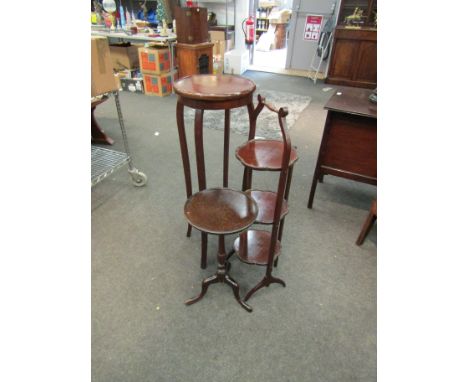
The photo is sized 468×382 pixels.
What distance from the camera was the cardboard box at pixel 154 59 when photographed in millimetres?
3625

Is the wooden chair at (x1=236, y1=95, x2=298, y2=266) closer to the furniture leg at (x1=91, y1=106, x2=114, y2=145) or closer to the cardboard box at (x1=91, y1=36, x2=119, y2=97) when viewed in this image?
the cardboard box at (x1=91, y1=36, x2=119, y2=97)

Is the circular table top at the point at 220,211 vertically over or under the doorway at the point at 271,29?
under

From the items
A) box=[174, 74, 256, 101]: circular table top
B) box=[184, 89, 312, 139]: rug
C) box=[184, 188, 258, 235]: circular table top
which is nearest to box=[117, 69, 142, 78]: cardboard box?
box=[184, 89, 312, 139]: rug

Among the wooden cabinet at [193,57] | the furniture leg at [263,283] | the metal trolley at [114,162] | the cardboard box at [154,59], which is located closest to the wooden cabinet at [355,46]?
the wooden cabinet at [193,57]

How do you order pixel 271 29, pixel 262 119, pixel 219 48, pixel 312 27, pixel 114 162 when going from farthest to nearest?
pixel 271 29
pixel 312 27
pixel 219 48
pixel 262 119
pixel 114 162

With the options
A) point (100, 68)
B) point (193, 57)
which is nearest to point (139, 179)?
point (100, 68)

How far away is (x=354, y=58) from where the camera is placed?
436 centimetres

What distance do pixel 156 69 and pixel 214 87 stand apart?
304cm

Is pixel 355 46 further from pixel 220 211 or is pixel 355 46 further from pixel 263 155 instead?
pixel 220 211

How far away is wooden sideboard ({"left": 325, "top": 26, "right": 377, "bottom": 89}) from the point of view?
4.15 meters

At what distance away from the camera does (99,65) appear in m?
1.62

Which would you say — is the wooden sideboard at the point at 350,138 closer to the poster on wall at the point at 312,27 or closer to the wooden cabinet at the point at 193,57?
the wooden cabinet at the point at 193,57

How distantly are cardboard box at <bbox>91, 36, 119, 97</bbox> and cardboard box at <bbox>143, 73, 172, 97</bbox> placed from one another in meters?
2.30

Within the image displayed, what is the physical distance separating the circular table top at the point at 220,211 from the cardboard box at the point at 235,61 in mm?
4323
